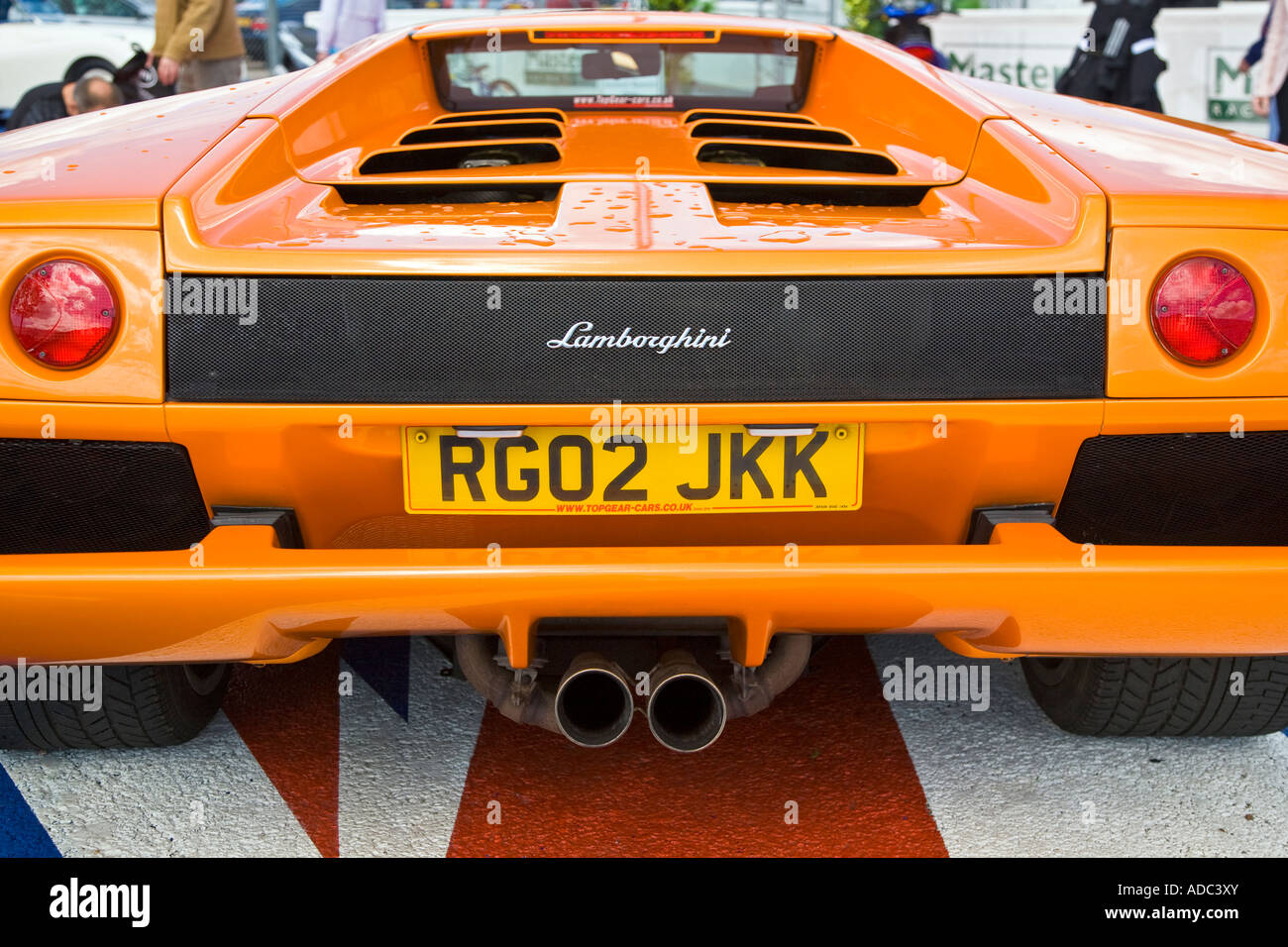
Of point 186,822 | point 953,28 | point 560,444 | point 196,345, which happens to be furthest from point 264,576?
point 953,28

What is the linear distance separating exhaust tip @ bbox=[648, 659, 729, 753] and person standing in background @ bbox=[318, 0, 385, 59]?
5913 mm

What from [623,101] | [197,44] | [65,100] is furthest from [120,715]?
[65,100]

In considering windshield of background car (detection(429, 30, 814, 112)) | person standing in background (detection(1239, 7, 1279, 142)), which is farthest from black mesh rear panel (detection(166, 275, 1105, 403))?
person standing in background (detection(1239, 7, 1279, 142))

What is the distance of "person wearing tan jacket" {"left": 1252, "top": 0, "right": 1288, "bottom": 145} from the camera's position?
588cm

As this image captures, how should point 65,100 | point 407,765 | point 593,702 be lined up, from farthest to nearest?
point 65,100 → point 407,765 → point 593,702

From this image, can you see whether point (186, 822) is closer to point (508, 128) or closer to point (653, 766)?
point (653, 766)

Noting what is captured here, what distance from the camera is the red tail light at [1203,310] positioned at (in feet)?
5.51

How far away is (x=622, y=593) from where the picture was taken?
160cm

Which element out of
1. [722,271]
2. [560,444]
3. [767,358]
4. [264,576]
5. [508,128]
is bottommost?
[264,576]

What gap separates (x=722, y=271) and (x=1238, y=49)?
1092 centimetres

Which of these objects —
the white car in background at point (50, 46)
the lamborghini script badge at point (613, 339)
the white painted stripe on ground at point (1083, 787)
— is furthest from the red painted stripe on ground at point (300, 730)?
the white car in background at point (50, 46)

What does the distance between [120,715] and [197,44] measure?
203 inches

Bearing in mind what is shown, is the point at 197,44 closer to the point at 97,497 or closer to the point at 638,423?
the point at 97,497
